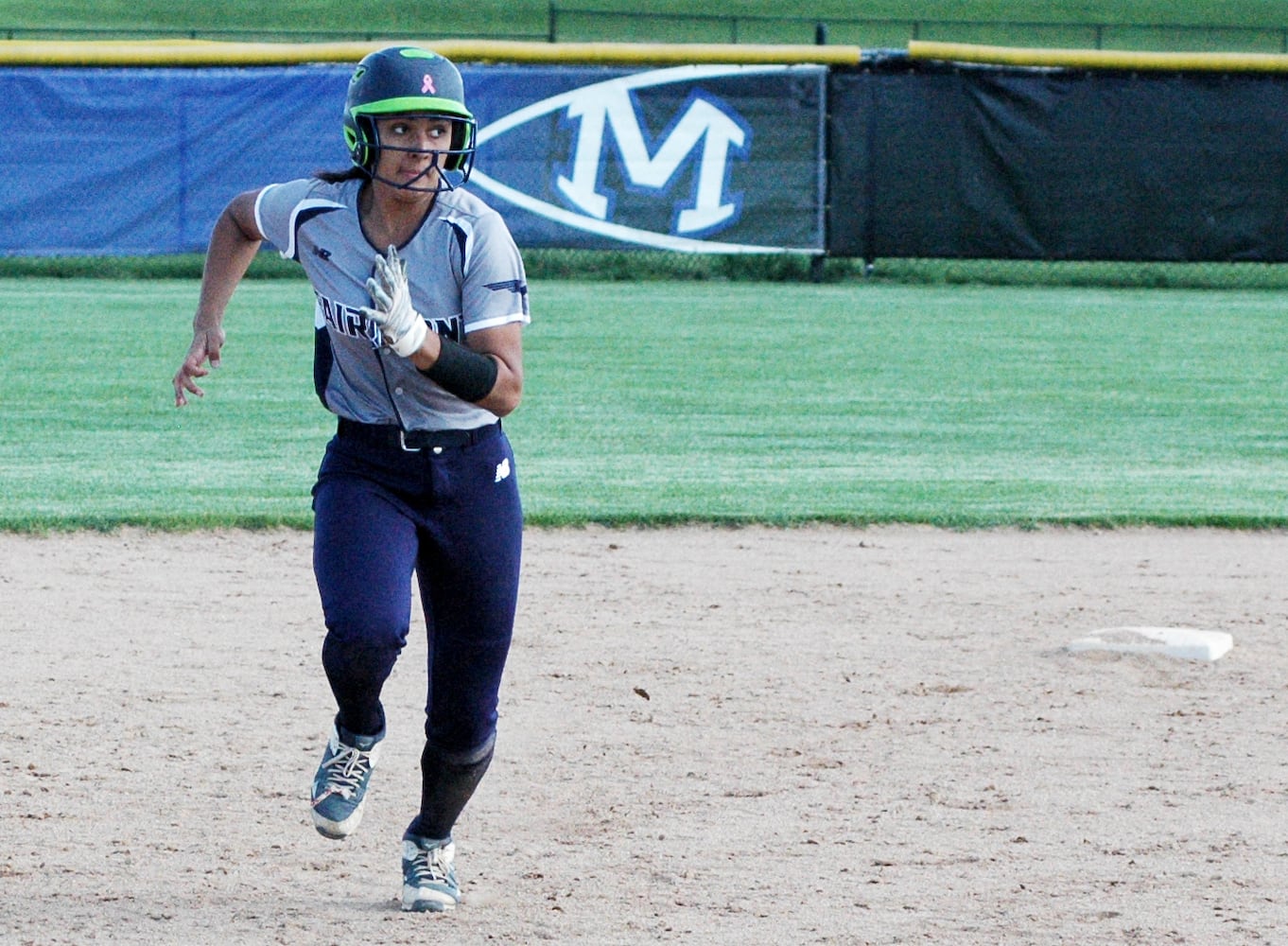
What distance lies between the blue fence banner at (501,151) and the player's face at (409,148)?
13.6 metres

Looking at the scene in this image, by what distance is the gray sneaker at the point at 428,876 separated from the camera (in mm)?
3836

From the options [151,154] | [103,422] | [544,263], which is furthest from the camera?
[544,263]

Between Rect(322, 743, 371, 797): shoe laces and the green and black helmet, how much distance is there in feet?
3.87

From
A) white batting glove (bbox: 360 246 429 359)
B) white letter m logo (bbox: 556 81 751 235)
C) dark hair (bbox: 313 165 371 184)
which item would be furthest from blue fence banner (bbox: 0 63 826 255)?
white batting glove (bbox: 360 246 429 359)

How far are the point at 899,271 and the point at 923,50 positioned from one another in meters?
2.32

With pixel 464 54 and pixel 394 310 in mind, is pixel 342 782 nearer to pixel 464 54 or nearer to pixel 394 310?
pixel 394 310

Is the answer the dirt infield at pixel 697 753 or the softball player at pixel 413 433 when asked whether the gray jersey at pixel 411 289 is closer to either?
the softball player at pixel 413 433

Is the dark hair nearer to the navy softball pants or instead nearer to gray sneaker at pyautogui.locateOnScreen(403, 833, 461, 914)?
the navy softball pants

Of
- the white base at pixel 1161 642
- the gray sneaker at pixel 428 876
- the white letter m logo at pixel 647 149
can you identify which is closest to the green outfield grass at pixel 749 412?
the white letter m logo at pixel 647 149

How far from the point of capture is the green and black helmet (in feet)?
11.9

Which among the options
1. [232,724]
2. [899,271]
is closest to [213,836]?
[232,724]

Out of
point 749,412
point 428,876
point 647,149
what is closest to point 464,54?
point 647,149

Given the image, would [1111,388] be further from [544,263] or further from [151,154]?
[151,154]

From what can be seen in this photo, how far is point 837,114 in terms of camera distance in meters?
17.4
